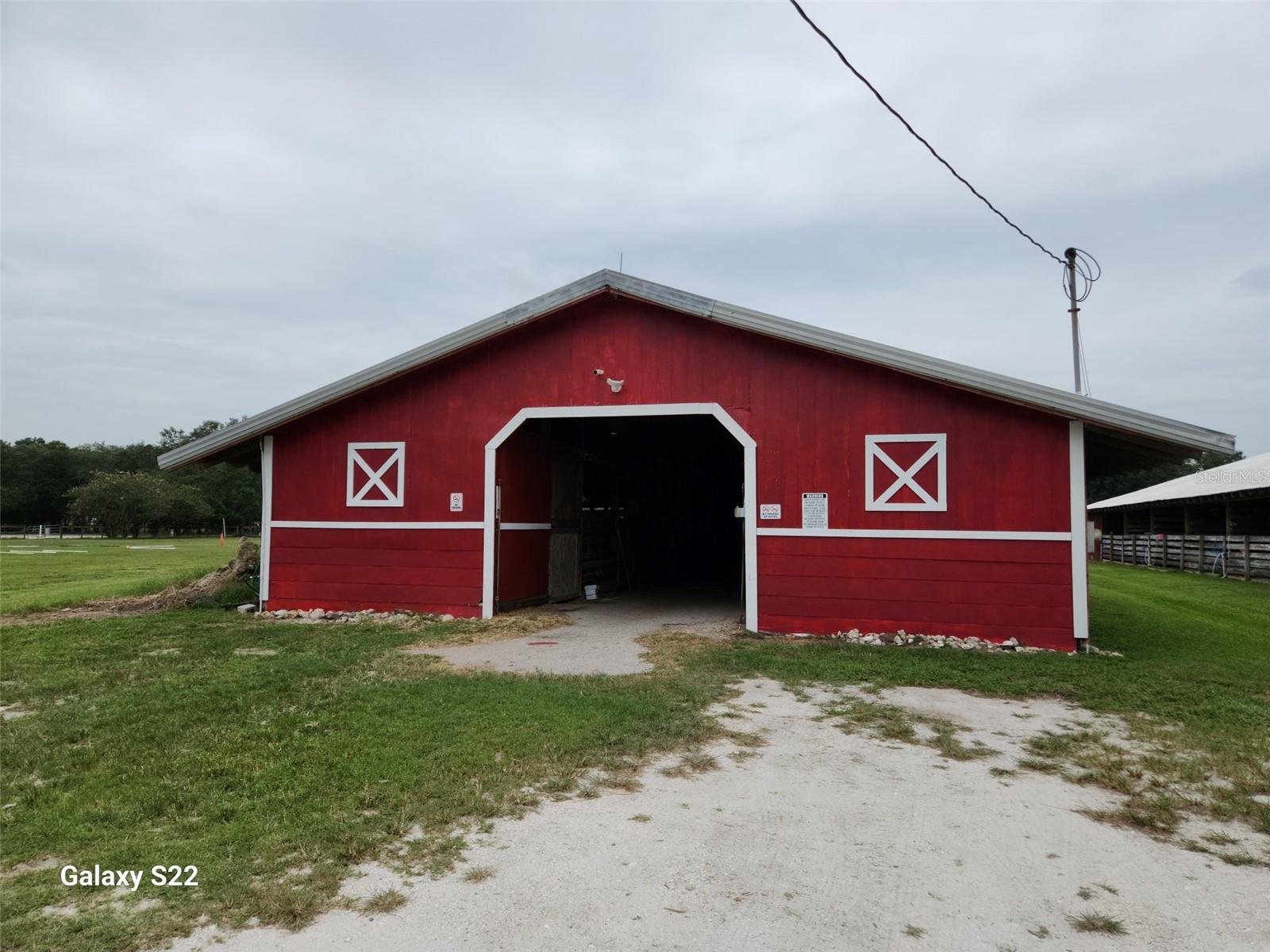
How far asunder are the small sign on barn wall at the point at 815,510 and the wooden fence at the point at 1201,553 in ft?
51.9

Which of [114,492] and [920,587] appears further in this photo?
[114,492]

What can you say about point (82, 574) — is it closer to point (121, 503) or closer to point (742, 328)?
point (742, 328)

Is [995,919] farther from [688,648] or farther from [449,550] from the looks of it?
[449,550]

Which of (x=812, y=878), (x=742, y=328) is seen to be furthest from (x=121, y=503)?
(x=812, y=878)

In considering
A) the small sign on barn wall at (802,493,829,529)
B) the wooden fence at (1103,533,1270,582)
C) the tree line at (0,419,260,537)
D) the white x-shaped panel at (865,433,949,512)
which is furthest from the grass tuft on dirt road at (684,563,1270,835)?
the tree line at (0,419,260,537)

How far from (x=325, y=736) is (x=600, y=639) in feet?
15.9

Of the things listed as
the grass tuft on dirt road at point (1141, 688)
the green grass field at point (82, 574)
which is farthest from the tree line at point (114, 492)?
the grass tuft on dirt road at point (1141, 688)

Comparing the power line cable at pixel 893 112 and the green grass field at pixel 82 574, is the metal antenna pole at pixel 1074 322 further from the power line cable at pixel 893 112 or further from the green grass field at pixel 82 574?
the green grass field at pixel 82 574

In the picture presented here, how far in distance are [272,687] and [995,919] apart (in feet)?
18.5

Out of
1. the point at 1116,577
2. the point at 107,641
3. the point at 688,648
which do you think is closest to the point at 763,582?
the point at 688,648

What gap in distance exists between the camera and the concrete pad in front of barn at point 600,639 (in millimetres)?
7969

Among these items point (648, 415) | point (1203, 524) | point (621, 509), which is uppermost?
point (648, 415)

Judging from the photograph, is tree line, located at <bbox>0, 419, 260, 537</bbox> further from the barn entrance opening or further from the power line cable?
the power line cable

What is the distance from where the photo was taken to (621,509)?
16562mm
